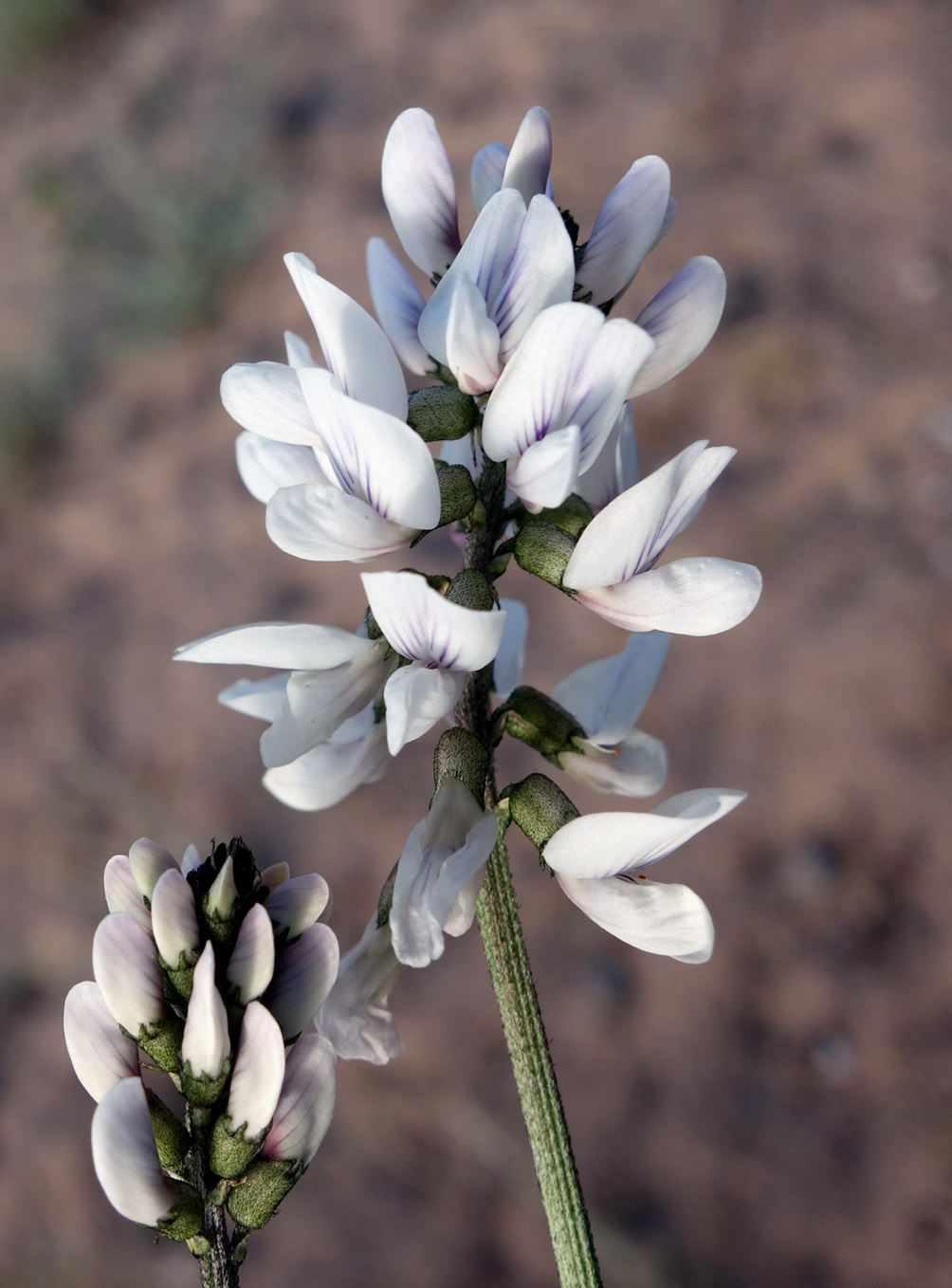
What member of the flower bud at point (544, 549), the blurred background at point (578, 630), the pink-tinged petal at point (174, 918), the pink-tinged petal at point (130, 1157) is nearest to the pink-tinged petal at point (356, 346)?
the flower bud at point (544, 549)

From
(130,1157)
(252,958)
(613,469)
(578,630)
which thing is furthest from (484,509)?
(578,630)

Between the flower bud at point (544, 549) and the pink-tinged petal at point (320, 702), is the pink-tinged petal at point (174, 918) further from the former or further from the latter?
the flower bud at point (544, 549)

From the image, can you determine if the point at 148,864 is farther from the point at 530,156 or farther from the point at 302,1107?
the point at 530,156

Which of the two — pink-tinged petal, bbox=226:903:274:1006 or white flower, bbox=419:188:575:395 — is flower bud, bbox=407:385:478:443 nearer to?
white flower, bbox=419:188:575:395

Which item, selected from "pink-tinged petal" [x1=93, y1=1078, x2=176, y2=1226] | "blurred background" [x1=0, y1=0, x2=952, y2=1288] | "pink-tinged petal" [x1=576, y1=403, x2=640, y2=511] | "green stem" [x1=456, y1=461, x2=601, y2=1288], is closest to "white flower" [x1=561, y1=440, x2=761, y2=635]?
"pink-tinged petal" [x1=576, y1=403, x2=640, y2=511]

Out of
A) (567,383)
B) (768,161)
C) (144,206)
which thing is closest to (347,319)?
(567,383)

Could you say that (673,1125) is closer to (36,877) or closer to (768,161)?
(36,877)
